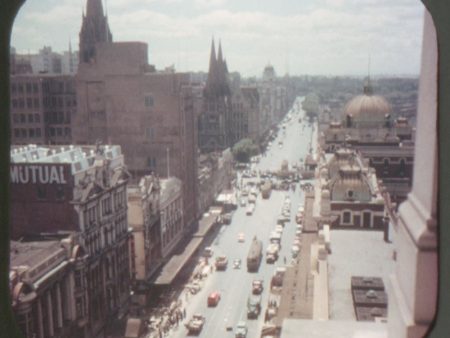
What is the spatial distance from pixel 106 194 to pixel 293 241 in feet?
18.3

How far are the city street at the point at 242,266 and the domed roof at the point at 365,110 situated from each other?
1.79m

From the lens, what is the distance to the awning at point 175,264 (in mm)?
13609

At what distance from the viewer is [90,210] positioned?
11695 millimetres

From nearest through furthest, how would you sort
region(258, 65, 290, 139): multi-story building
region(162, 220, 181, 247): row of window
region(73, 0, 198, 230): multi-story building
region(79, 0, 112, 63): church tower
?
region(79, 0, 112, 63): church tower
region(73, 0, 198, 230): multi-story building
region(258, 65, 290, 139): multi-story building
region(162, 220, 181, 247): row of window

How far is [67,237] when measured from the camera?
35.9ft

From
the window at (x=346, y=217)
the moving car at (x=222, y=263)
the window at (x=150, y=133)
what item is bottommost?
the moving car at (x=222, y=263)

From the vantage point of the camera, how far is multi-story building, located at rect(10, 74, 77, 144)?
17.5m

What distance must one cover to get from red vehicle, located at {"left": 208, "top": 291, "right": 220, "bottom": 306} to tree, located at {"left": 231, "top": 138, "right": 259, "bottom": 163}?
371 centimetres

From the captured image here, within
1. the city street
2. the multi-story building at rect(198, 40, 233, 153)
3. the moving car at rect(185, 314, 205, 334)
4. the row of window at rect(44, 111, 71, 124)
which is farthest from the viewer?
the row of window at rect(44, 111, 71, 124)

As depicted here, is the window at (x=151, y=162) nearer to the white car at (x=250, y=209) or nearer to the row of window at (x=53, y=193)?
the white car at (x=250, y=209)

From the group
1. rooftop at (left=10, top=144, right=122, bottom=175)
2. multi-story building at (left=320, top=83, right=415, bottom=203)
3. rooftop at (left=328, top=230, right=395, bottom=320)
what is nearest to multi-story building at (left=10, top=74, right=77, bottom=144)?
rooftop at (left=10, top=144, right=122, bottom=175)

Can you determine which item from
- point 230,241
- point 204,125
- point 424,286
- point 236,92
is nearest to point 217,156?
point 204,125

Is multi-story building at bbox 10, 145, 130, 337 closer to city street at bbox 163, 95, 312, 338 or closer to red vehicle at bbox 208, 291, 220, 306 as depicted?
city street at bbox 163, 95, 312, 338

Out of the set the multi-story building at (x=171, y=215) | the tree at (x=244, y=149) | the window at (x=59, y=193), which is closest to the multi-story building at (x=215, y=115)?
the tree at (x=244, y=149)
